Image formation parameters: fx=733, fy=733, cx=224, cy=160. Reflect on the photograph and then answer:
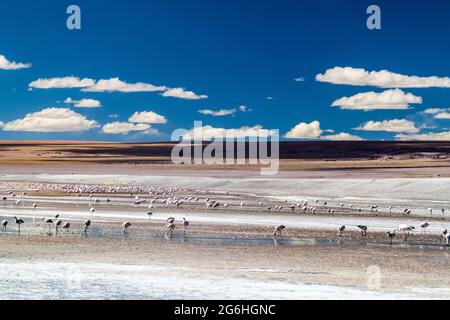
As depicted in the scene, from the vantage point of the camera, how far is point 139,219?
3209 centimetres

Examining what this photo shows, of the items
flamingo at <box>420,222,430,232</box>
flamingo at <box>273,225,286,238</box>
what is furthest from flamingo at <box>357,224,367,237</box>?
flamingo at <box>273,225,286,238</box>

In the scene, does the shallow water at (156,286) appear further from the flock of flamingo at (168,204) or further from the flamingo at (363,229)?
the flamingo at (363,229)

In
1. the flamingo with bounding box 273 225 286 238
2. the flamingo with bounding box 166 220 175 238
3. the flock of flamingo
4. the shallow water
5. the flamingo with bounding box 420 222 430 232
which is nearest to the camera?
the shallow water

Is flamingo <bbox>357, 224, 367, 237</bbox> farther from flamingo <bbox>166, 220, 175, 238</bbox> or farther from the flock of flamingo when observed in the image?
flamingo <bbox>166, 220, 175, 238</bbox>

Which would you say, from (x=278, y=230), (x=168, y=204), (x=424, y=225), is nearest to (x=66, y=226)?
(x=278, y=230)

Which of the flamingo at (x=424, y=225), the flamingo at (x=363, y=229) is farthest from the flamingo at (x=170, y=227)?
the flamingo at (x=424, y=225)

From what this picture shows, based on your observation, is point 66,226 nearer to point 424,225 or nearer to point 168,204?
point 424,225

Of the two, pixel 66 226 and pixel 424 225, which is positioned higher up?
pixel 66 226

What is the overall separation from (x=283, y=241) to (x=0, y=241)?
922cm

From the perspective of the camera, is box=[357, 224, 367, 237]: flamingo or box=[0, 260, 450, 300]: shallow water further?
box=[357, 224, 367, 237]: flamingo

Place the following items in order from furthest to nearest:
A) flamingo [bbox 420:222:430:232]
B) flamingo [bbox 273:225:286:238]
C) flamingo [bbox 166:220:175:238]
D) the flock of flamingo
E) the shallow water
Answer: flamingo [bbox 420:222:430:232] → the flock of flamingo → flamingo [bbox 166:220:175:238] → flamingo [bbox 273:225:286:238] → the shallow water

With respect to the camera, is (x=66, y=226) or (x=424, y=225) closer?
(x=66, y=226)
